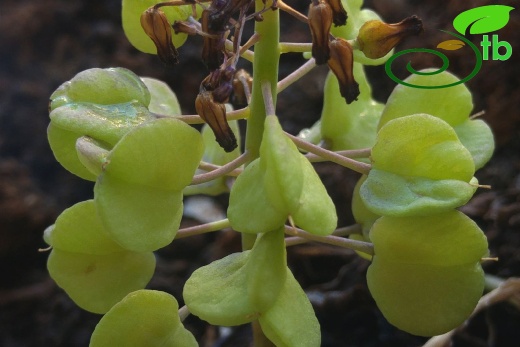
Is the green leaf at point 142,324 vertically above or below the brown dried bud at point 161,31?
below

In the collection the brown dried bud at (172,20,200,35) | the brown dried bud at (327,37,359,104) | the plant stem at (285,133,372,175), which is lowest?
the plant stem at (285,133,372,175)

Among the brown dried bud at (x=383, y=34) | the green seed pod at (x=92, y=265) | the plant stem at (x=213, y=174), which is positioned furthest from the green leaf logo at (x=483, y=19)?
the green seed pod at (x=92, y=265)

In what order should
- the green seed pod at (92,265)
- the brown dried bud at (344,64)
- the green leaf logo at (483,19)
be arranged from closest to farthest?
the brown dried bud at (344,64), the green seed pod at (92,265), the green leaf logo at (483,19)

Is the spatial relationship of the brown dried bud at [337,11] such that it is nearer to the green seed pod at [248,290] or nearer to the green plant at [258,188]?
the green plant at [258,188]

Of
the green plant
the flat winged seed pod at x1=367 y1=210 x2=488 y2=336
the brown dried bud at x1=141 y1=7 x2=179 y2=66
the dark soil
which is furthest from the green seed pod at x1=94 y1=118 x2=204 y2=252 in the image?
the dark soil

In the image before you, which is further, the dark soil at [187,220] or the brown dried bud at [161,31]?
the dark soil at [187,220]

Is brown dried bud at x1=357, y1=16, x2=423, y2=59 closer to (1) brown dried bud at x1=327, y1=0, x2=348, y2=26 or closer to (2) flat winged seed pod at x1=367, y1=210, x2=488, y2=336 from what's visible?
(1) brown dried bud at x1=327, y1=0, x2=348, y2=26

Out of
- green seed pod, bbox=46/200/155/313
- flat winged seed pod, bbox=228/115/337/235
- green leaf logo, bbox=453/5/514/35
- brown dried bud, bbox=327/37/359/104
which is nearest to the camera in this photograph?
flat winged seed pod, bbox=228/115/337/235

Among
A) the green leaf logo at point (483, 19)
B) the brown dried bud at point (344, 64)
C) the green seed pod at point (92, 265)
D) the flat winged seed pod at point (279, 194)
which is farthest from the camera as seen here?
the green leaf logo at point (483, 19)
